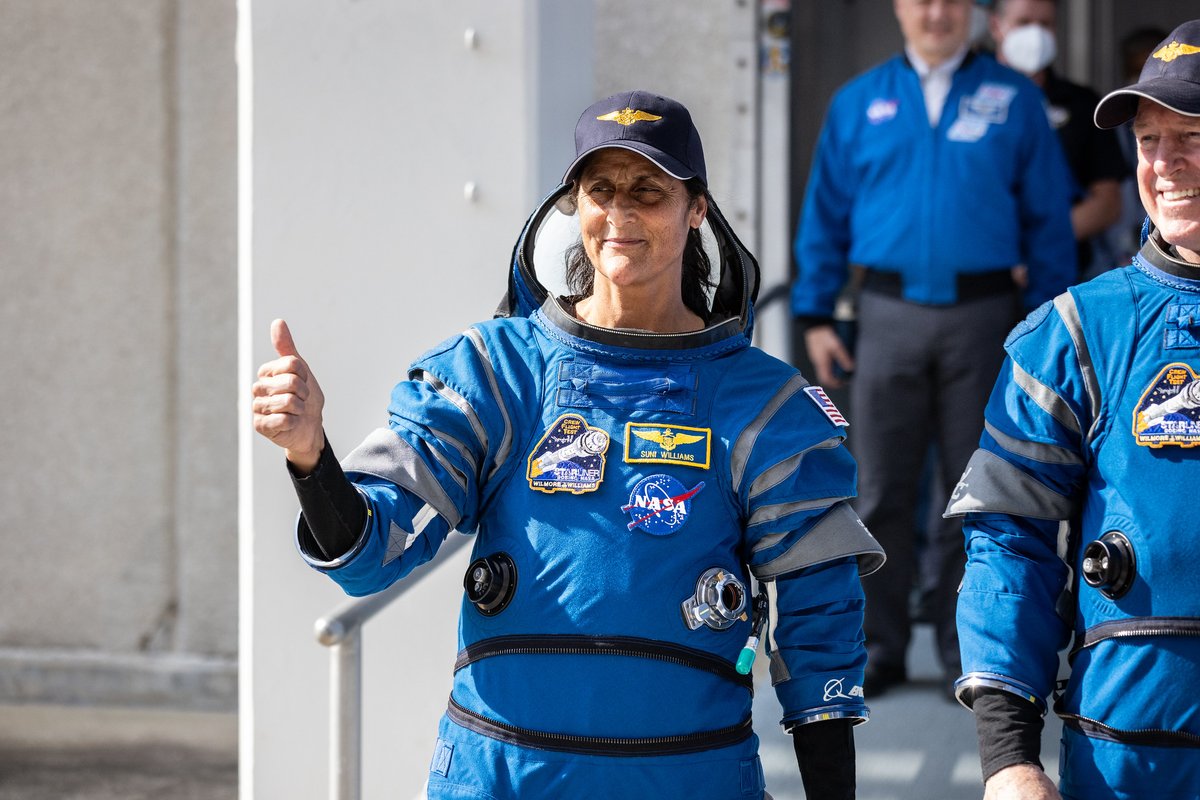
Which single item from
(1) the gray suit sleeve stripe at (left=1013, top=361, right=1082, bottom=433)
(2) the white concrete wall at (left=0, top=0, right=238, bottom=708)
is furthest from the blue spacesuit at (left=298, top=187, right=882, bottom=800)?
(2) the white concrete wall at (left=0, top=0, right=238, bottom=708)

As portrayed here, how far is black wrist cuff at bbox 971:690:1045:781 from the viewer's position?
6.60 ft

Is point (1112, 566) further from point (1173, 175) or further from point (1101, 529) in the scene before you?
point (1173, 175)

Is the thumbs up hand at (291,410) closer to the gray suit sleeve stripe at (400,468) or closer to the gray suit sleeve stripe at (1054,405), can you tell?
the gray suit sleeve stripe at (400,468)

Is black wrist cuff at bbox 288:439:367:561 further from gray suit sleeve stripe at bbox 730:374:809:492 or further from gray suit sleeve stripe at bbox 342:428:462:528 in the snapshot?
gray suit sleeve stripe at bbox 730:374:809:492

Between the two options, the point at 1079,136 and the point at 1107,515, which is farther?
the point at 1079,136

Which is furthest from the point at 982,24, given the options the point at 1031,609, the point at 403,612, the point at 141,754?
the point at 141,754

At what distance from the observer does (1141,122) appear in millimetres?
2129

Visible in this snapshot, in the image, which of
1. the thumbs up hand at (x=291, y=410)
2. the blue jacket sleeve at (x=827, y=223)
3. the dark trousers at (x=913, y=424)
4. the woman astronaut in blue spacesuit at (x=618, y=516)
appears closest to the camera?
the thumbs up hand at (x=291, y=410)

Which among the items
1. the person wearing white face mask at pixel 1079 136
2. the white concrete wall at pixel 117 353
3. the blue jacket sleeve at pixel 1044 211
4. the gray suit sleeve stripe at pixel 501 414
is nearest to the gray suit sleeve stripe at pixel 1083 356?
the gray suit sleeve stripe at pixel 501 414

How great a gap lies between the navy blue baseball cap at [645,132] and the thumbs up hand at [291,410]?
1.67ft

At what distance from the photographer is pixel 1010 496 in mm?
2088

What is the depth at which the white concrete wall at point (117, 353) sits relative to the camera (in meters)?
5.73

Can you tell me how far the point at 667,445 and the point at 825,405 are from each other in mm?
256

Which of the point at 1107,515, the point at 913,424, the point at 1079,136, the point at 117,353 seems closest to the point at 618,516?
the point at 1107,515
